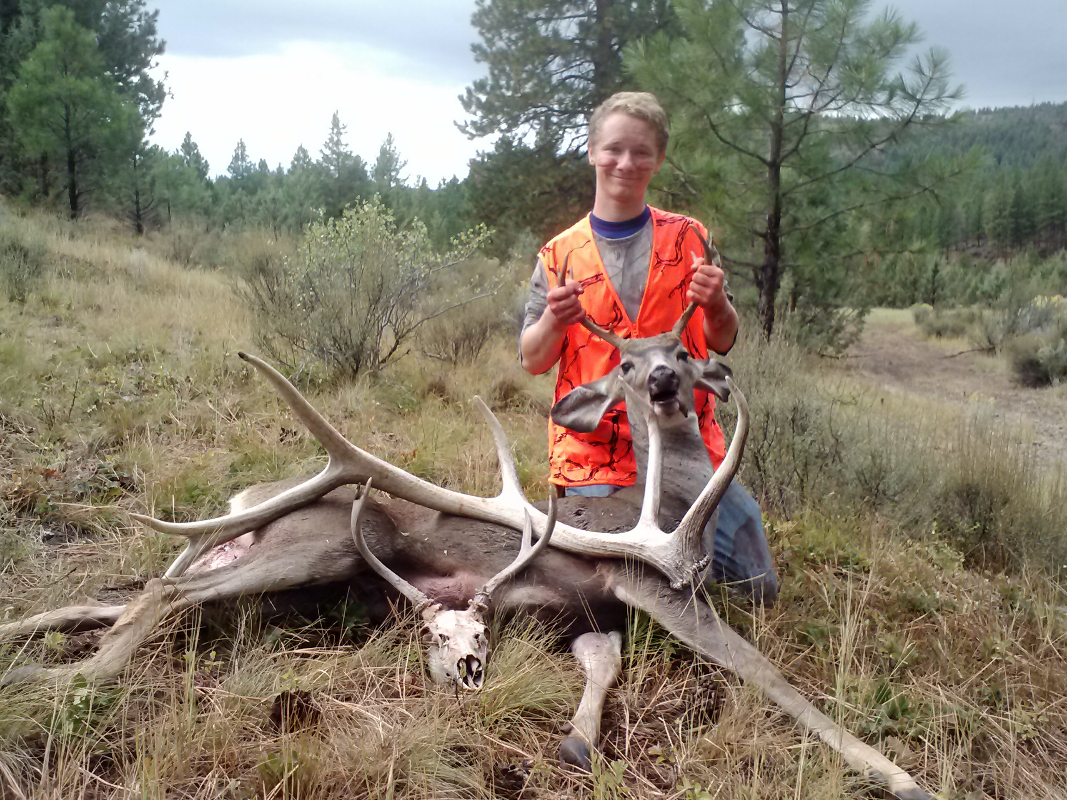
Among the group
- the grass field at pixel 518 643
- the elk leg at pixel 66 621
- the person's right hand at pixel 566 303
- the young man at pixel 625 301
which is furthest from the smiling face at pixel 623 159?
the elk leg at pixel 66 621

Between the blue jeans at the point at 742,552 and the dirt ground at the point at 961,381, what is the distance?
2.93 m

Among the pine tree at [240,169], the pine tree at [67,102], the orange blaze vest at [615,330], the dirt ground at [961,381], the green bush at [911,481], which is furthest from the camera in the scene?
the pine tree at [240,169]

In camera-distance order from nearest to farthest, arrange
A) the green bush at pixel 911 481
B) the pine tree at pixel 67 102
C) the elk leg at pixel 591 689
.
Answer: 1. the elk leg at pixel 591 689
2. the green bush at pixel 911 481
3. the pine tree at pixel 67 102

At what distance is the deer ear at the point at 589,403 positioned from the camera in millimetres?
2654

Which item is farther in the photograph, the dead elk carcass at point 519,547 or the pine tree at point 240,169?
the pine tree at point 240,169

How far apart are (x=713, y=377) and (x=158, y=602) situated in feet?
6.20

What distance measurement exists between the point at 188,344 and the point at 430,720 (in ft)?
16.3

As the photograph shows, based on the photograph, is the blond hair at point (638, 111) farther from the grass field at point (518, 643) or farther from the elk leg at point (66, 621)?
the elk leg at point (66, 621)

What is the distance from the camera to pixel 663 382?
2441 mm

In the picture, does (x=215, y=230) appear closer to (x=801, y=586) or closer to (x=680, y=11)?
(x=680, y=11)

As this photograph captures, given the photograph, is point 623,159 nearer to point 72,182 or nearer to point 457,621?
point 457,621

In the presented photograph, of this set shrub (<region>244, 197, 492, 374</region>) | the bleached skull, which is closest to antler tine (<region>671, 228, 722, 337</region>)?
the bleached skull

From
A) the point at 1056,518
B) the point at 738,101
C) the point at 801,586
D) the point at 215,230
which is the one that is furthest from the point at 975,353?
the point at 215,230

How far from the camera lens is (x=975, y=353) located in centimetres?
1248
